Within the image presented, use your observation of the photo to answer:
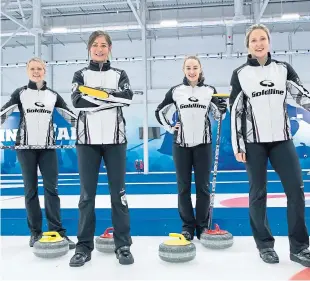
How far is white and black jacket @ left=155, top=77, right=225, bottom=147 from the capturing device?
2699mm

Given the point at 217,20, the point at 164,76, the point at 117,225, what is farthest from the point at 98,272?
the point at 164,76

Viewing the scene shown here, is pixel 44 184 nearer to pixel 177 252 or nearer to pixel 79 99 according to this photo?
pixel 79 99

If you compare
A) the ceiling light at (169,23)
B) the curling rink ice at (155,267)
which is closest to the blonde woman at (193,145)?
the curling rink ice at (155,267)

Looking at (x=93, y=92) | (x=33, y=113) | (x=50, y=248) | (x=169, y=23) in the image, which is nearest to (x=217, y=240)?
(x=50, y=248)

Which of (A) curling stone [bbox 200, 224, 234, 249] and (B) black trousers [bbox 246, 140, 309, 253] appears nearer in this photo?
(B) black trousers [bbox 246, 140, 309, 253]

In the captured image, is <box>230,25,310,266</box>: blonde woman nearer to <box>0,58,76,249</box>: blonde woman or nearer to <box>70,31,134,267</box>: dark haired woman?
<box>70,31,134,267</box>: dark haired woman

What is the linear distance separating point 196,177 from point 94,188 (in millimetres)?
904

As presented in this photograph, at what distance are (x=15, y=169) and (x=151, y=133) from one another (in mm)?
4701

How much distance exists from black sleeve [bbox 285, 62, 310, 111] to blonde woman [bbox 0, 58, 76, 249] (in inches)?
66.9

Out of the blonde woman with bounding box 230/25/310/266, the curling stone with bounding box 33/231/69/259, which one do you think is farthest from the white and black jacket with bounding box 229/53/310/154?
the curling stone with bounding box 33/231/69/259

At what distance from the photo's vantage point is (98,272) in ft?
6.39

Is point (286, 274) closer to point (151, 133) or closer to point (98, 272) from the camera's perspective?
point (98, 272)

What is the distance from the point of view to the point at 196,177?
275 centimetres

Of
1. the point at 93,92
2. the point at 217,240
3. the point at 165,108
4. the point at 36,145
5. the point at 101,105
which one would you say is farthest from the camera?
the point at 165,108
